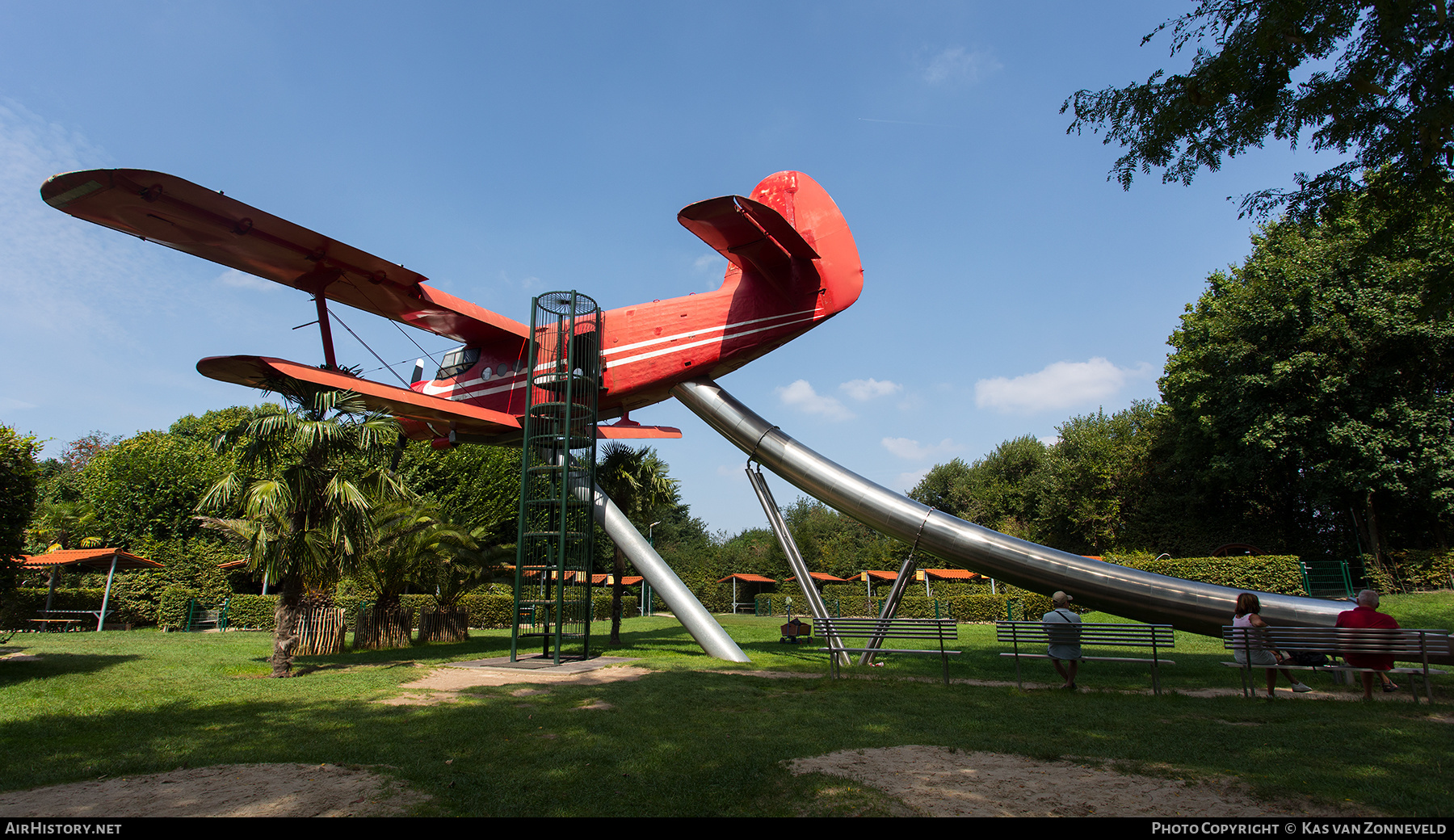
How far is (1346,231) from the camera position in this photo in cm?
2320

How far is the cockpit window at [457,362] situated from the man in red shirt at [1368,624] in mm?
15493

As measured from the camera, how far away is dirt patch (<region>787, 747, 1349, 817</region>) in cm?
412

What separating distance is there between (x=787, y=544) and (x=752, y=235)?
570cm

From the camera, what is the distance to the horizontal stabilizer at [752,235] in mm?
11719

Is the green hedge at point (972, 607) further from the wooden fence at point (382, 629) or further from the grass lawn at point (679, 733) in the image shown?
the grass lawn at point (679, 733)

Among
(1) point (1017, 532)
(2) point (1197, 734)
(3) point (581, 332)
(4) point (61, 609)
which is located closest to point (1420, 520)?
(1) point (1017, 532)

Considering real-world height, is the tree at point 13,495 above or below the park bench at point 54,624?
above

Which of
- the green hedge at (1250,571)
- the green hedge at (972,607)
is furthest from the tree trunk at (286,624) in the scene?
the green hedge at (1250,571)

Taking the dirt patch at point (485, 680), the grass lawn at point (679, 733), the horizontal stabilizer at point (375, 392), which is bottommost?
the dirt patch at point (485, 680)

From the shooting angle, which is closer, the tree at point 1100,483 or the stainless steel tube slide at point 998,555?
the stainless steel tube slide at point 998,555

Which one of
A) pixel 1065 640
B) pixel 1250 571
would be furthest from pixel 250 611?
pixel 1250 571

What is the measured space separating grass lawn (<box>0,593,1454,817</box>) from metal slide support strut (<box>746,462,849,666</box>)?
1998 mm

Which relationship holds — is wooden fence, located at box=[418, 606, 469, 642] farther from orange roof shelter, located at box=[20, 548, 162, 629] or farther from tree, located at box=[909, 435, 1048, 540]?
tree, located at box=[909, 435, 1048, 540]
